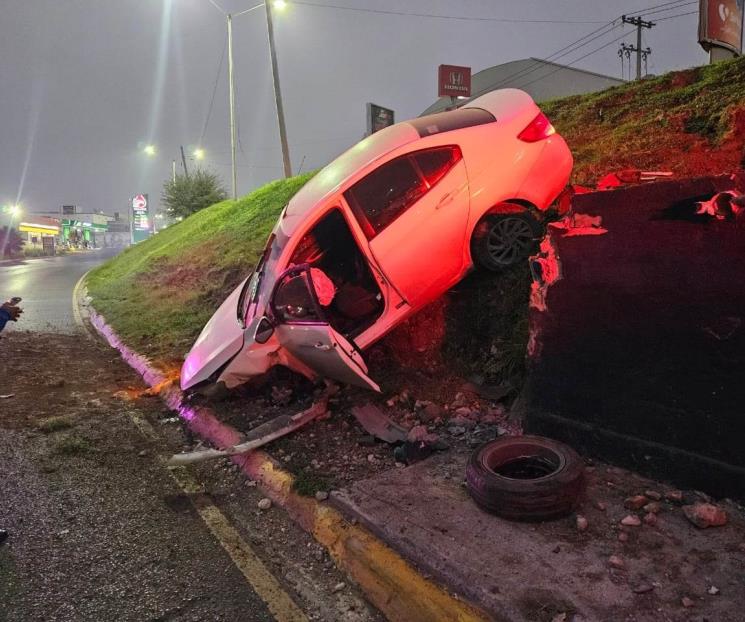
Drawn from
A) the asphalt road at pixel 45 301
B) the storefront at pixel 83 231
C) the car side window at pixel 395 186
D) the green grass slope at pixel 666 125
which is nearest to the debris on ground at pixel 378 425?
the car side window at pixel 395 186

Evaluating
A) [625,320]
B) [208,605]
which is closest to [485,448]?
[625,320]

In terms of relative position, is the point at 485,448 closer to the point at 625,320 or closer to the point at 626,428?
the point at 626,428

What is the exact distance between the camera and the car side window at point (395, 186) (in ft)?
15.9

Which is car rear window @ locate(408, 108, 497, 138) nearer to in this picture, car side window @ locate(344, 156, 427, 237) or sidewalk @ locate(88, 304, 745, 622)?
car side window @ locate(344, 156, 427, 237)

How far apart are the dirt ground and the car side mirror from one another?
1.03 meters

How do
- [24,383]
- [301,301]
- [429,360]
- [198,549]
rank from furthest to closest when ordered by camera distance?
[24,383] < [429,360] < [301,301] < [198,549]

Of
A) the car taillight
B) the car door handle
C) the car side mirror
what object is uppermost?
the car taillight

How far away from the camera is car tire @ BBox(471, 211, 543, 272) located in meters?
5.12

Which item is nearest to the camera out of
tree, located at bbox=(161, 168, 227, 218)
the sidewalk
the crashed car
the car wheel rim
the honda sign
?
the sidewalk

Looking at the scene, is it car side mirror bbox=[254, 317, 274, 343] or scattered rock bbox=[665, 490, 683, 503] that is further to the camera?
car side mirror bbox=[254, 317, 274, 343]

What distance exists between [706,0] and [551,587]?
13859 millimetres

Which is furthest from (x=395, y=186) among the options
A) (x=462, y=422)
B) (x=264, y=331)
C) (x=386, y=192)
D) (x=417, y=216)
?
(x=462, y=422)

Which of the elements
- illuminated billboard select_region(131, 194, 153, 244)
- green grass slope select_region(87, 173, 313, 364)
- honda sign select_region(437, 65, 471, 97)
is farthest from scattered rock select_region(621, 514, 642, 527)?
illuminated billboard select_region(131, 194, 153, 244)

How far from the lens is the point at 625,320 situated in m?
3.44
